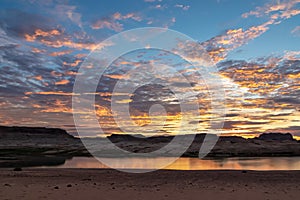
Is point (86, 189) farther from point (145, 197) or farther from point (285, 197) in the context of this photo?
point (285, 197)

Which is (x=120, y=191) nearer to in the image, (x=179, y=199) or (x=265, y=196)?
(x=179, y=199)

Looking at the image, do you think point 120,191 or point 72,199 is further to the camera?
point 120,191

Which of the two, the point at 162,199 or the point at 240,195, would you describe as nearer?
the point at 162,199

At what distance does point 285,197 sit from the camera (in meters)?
17.5

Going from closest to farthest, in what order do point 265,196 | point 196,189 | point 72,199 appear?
point 72,199
point 265,196
point 196,189

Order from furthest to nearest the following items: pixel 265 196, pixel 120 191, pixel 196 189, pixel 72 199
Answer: pixel 196 189 → pixel 120 191 → pixel 265 196 → pixel 72 199

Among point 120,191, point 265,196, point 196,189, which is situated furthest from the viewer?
point 196,189

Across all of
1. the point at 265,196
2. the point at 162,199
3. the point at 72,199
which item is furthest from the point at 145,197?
the point at 265,196

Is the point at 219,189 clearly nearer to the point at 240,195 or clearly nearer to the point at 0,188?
the point at 240,195

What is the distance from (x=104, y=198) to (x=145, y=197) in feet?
7.72

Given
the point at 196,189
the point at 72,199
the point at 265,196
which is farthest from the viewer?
the point at 196,189

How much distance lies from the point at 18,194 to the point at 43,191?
4.99 feet

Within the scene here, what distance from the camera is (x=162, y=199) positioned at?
16.7m

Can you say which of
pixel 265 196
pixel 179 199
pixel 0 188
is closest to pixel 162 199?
pixel 179 199
